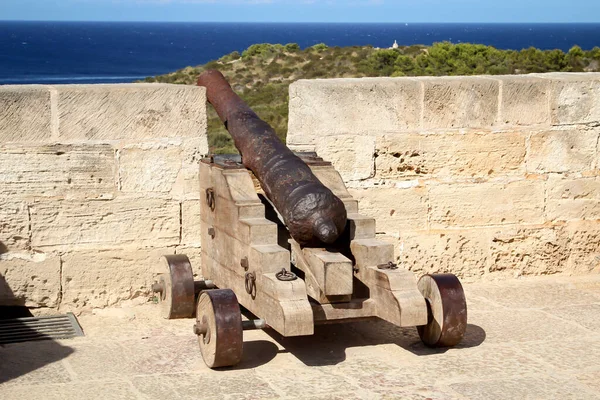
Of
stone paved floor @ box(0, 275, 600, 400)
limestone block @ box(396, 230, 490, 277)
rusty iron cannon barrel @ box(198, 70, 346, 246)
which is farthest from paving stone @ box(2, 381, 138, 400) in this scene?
limestone block @ box(396, 230, 490, 277)

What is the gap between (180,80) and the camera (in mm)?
36188

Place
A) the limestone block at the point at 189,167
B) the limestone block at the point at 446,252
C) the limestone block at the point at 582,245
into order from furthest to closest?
the limestone block at the point at 582,245 < the limestone block at the point at 446,252 < the limestone block at the point at 189,167

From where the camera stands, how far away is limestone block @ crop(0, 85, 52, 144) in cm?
454

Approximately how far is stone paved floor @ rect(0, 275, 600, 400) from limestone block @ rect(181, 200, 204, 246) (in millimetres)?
416

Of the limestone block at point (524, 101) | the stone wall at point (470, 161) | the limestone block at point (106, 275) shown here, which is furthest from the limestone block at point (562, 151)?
the limestone block at point (106, 275)

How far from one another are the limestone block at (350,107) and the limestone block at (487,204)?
1.59 feet

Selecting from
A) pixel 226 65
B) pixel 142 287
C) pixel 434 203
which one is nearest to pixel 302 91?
pixel 434 203

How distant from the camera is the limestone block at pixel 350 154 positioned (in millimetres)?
5133

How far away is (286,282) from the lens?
3805 mm

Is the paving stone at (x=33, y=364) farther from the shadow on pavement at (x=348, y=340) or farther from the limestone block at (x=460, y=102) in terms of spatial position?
the limestone block at (x=460, y=102)

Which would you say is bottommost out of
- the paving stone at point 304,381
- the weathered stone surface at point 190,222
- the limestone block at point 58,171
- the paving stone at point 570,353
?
the paving stone at point 304,381

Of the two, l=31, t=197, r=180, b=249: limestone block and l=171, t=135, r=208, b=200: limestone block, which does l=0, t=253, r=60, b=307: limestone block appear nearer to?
l=31, t=197, r=180, b=249: limestone block

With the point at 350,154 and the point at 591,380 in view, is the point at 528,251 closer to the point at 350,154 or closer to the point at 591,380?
the point at 350,154

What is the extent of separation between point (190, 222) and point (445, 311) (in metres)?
1.56
